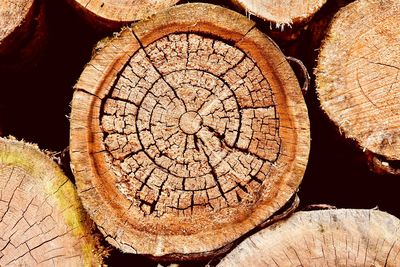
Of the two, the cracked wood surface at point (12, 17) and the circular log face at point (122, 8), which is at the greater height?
the circular log face at point (122, 8)

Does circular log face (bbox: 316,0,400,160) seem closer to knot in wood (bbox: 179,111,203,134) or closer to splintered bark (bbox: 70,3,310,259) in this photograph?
splintered bark (bbox: 70,3,310,259)

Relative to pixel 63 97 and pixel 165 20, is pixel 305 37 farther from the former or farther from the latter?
pixel 63 97

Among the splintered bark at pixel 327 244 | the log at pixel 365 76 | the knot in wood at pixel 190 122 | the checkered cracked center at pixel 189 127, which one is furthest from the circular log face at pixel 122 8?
the splintered bark at pixel 327 244

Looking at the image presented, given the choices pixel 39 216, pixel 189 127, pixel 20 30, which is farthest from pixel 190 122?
pixel 20 30

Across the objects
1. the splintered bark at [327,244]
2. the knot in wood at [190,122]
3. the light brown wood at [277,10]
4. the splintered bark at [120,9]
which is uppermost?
the light brown wood at [277,10]

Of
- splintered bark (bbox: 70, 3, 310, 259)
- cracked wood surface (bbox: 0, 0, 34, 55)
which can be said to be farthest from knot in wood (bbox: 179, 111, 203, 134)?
cracked wood surface (bbox: 0, 0, 34, 55)

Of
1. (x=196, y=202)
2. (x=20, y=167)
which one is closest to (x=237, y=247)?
(x=196, y=202)

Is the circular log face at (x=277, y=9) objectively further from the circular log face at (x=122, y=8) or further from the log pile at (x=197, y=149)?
the circular log face at (x=122, y=8)
